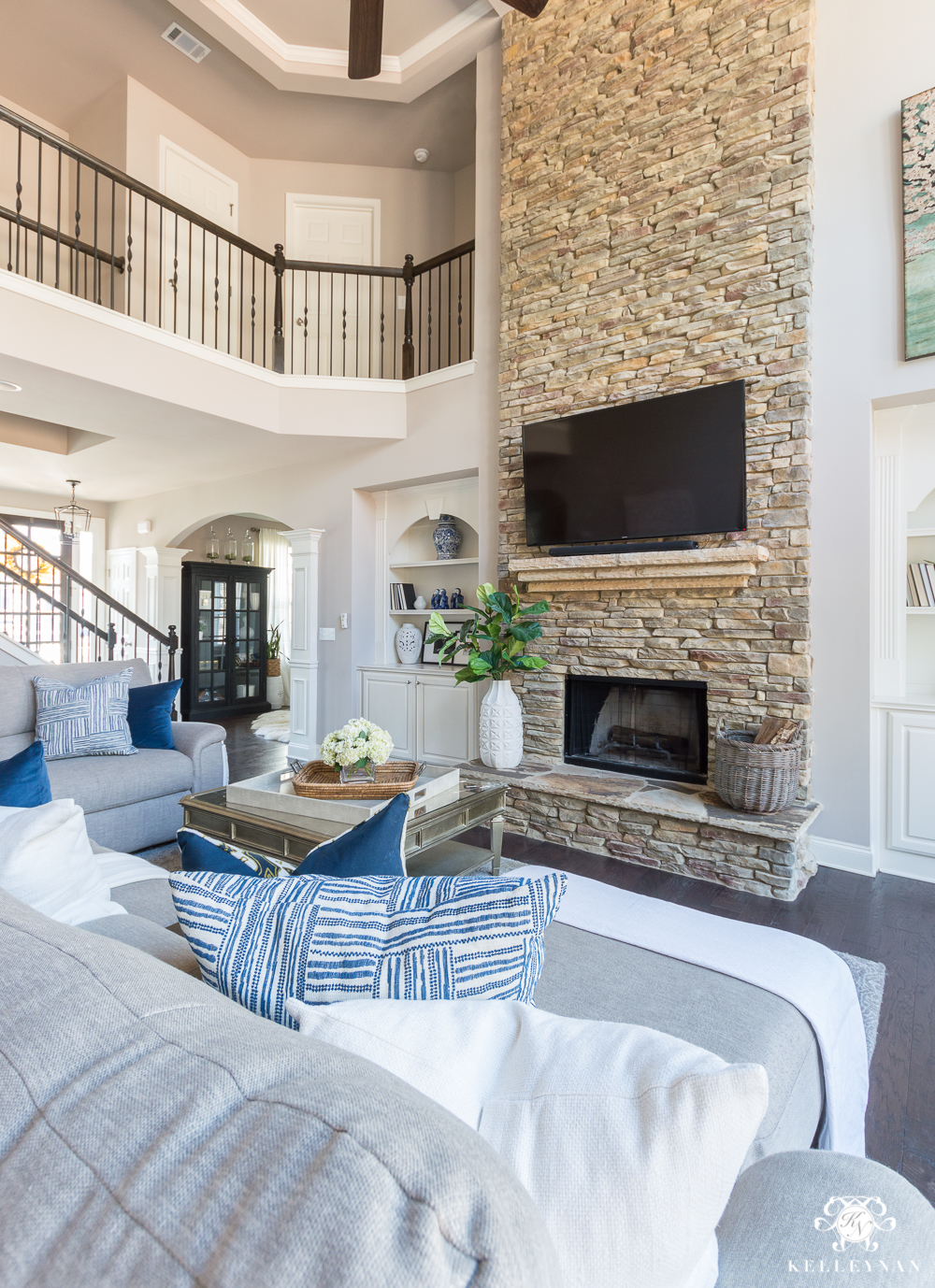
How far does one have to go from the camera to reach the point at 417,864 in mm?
2609

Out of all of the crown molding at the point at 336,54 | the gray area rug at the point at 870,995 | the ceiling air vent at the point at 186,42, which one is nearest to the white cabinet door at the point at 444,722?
the gray area rug at the point at 870,995

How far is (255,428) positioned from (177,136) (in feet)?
9.05

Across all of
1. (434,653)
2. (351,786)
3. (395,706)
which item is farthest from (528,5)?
(395,706)

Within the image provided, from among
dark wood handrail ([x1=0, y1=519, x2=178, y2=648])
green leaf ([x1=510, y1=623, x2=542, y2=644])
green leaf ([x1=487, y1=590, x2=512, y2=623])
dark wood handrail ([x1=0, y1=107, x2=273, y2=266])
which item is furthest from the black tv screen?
dark wood handrail ([x1=0, y1=519, x2=178, y2=648])

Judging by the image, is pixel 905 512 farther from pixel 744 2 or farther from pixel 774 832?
pixel 744 2

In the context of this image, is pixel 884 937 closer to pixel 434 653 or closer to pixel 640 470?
pixel 640 470

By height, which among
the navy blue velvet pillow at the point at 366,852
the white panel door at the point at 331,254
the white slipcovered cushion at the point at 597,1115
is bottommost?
the white slipcovered cushion at the point at 597,1115

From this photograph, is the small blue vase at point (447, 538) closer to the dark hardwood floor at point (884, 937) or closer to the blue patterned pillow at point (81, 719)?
the dark hardwood floor at point (884, 937)

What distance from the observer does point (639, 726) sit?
4062 millimetres

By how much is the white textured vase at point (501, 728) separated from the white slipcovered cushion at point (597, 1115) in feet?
10.8

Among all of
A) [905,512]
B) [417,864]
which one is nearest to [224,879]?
[417,864]

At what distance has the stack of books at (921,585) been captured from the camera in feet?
11.0

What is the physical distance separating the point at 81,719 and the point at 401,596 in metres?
2.82

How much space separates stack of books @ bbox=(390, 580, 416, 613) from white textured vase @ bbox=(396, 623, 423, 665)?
0.18m
